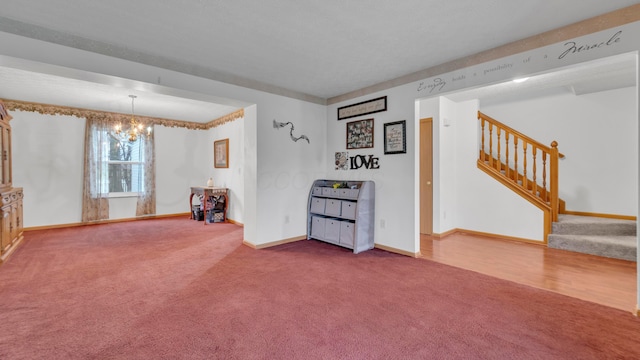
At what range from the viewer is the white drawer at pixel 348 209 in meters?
4.00

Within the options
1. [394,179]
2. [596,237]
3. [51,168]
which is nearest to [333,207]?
[394,179]

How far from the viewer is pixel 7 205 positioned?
3809 millimetres

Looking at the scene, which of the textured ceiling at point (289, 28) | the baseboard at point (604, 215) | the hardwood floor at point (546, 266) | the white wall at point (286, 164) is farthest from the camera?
the baseboard at point (604, 215)

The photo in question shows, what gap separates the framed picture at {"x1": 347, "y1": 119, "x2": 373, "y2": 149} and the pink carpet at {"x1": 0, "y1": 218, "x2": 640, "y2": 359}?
1.74m

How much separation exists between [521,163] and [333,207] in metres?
3.85

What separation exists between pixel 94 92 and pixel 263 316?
4823 mm

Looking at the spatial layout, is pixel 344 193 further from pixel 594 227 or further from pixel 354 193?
pixel 594 227

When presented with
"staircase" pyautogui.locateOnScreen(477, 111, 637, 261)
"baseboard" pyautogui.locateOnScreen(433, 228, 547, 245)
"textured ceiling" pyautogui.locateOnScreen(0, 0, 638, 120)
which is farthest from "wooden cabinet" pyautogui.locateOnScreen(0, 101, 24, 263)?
"staircase" pyautogui.locateOnScreen(477, 111, 637, 261)

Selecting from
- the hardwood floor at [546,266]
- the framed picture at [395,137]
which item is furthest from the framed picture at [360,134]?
the hardwood floor at [546,266]

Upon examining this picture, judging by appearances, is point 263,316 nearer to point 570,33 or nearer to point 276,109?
point 276,109

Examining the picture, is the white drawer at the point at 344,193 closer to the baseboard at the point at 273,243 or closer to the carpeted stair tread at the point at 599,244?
the baseboard at the point at 273,243

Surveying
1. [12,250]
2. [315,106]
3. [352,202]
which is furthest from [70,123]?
[352,202]

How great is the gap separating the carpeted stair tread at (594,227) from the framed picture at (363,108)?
3.24 meters

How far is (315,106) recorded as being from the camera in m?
4.85
